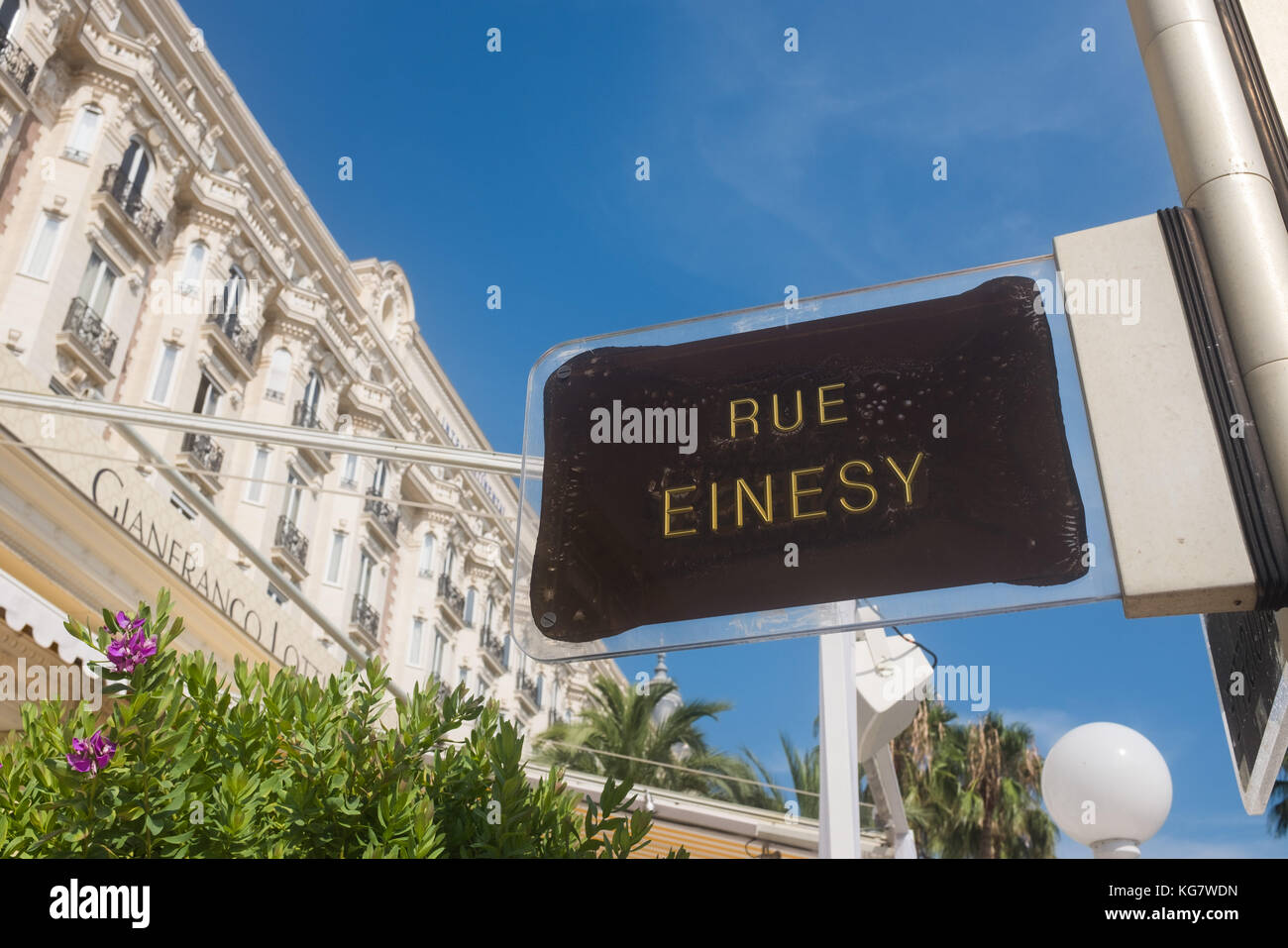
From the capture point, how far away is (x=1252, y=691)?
2791mm

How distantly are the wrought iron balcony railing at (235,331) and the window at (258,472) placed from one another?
205 cm

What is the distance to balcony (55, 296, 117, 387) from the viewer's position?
60.0ft

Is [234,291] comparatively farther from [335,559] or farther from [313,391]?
[335,559]

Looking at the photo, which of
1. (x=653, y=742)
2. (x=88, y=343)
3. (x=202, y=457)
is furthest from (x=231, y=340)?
(x=653, y=742)

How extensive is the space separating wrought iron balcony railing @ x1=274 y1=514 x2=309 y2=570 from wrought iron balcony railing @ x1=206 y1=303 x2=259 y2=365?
147 inches

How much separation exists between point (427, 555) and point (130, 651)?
93.0 ft

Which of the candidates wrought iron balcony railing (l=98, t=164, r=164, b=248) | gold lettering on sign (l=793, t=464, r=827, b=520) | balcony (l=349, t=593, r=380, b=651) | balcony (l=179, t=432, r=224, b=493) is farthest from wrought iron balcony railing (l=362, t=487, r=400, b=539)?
gold lettering on sign (l=793, t=464, r=827, b=520)

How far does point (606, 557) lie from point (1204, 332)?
1533 mm

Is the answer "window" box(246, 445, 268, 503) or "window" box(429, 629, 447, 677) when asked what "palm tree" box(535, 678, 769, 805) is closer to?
"window" box(429, 629, 447, 677)

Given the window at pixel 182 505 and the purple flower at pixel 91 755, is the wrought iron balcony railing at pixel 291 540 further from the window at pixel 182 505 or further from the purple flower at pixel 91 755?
the purple flower at pixel 91 755

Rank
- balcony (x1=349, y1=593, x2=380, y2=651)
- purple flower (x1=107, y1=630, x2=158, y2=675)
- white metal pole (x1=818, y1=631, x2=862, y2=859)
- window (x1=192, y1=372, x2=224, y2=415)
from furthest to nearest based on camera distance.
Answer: balcony (x1=349, y1=593, x2=380, y2=651), window (x1=192, y1=372, x2=224, y2=415), white metal pole (x1=818, y1=631, x2=862, y2=859), purple flower (x1=107, y1=630, x2=158, y2=675)

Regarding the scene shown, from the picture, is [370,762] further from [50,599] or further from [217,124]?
[217,124]
